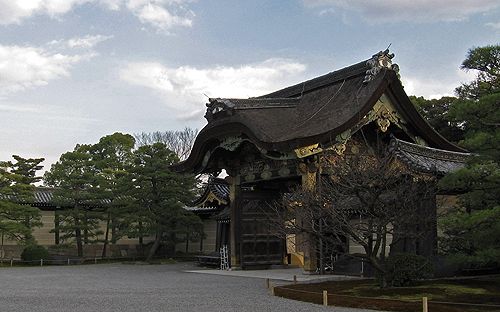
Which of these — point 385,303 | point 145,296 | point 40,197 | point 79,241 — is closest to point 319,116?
point 145,296

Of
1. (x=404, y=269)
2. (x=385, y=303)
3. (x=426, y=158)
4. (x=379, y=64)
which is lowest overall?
(x=385, y=303)

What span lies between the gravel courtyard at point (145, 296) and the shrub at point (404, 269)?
2653 mm

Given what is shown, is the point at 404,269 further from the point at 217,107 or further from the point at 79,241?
the point at 79,241

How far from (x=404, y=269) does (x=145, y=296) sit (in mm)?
5876

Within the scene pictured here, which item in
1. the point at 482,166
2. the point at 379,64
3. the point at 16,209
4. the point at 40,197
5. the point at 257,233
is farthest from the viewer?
the point at 40,197

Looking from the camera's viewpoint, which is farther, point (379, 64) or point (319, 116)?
point (319, 116)

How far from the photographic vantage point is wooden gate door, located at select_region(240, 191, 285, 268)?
21.5m

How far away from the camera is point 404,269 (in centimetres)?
1277

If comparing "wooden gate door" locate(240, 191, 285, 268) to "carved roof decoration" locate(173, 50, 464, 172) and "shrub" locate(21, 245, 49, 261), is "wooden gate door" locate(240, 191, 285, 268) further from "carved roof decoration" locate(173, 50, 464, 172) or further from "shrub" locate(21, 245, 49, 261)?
"shrub" locate(21, 245, 49, 261)

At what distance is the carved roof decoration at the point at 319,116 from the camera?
17703 mm

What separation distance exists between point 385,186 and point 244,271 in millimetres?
9825

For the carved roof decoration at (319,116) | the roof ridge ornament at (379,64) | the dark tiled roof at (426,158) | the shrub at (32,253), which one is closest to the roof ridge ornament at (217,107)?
the carved roof decoration at (319,116)

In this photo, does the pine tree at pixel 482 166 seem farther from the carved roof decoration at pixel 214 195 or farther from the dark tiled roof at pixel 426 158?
the carved roof decoration at pixel 214 195

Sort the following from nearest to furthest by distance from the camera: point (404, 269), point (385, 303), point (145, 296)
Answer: point (385, 303)
point (404, 269)
point (145, 296)
